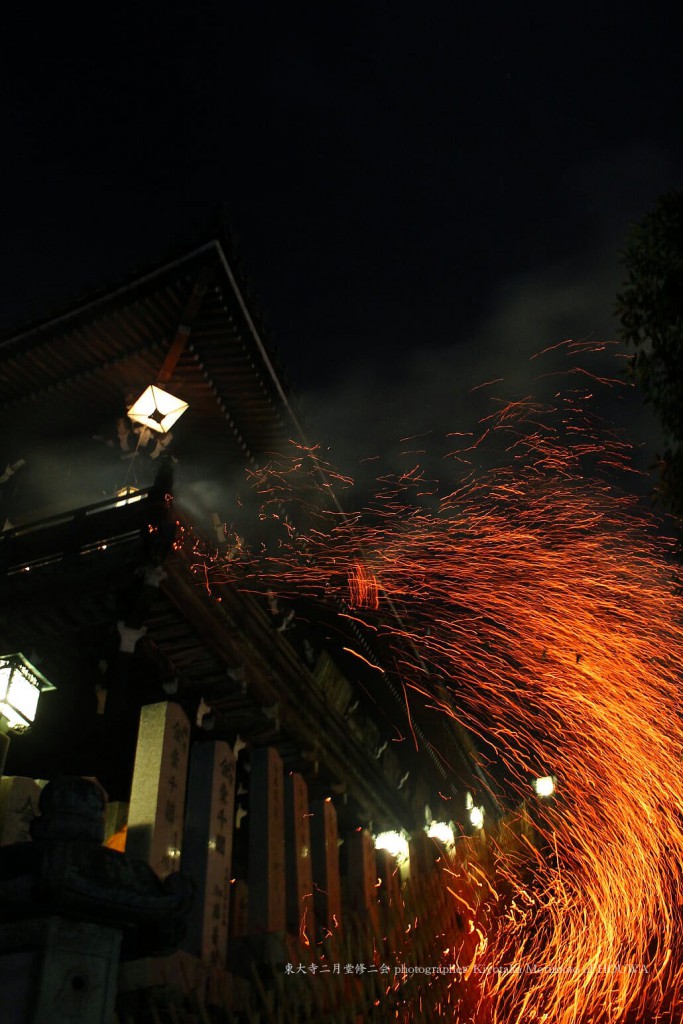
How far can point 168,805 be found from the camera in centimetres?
873

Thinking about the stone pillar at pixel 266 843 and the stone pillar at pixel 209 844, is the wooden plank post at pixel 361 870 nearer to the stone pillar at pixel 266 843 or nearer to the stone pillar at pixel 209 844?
the stone pillar at pixel 266 843

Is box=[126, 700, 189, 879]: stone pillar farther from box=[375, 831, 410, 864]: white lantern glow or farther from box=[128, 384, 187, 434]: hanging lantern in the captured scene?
box=[375, 831, 410, 864]: white lantern glow

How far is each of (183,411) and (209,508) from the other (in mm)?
2425

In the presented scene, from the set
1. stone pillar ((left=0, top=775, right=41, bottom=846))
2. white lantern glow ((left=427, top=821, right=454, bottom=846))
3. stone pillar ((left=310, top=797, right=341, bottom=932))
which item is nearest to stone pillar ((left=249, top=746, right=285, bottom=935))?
stone pillar ((left=310, top=797, right=341, bottom=932))

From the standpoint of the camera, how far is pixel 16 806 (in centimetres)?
878

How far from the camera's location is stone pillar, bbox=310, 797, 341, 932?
1178 centimetres

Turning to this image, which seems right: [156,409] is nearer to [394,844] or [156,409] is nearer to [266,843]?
[266,843]

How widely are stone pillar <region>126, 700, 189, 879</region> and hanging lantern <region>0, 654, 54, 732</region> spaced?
1.25m

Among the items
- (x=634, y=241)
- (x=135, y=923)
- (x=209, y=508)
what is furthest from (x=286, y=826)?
(x=634, y=241)

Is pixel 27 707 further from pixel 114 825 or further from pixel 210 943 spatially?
pixel 210 943

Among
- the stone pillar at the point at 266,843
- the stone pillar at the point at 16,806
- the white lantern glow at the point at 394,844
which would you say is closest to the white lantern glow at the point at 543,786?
the white lantern glow at the point at 394,844

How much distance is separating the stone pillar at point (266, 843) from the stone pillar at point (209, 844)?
649 mm

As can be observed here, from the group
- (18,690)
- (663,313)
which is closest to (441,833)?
(18,690)

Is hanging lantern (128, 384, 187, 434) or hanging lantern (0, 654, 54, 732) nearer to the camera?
hanging lantern (0, 654, 54, 732)
